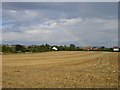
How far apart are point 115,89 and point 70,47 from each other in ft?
342

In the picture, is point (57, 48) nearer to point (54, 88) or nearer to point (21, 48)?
point (21, 48)

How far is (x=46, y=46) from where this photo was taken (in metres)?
116

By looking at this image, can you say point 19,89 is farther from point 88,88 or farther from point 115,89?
point 115,89

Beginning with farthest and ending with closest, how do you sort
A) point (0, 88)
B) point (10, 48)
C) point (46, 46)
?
1. point (46, 46)
2. point (10, 48)
3. point (0, 88)

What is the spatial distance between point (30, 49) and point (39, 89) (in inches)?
3461

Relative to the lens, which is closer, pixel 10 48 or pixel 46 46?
pixel 10 48

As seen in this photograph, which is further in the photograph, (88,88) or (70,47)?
(70,47)

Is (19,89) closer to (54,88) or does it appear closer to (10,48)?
(54,88)

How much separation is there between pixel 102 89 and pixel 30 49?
8810 centimetres

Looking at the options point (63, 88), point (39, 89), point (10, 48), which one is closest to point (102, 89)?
point (63, 88)

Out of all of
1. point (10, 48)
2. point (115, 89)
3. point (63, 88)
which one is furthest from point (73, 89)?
point (10, 48)

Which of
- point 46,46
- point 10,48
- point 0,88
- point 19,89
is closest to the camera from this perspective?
point 19,89

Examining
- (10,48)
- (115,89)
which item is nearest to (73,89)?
(115,89)

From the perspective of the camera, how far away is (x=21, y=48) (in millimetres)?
98375
